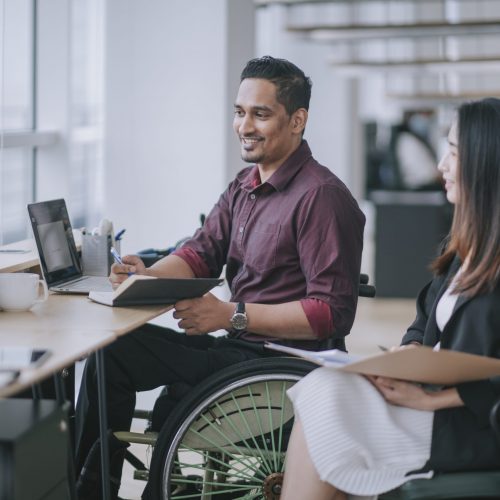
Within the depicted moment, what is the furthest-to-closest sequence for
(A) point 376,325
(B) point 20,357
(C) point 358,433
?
1. (A) point 376,325
2. (C) point 358,433
3. (B) point 20,357

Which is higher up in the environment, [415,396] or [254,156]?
[254,156]

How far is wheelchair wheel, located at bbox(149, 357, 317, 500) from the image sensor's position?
8.35 ft

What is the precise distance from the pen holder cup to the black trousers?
1.47 feet

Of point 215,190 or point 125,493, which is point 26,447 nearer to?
point 125,493

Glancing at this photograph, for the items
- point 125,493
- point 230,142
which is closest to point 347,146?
point 230,142

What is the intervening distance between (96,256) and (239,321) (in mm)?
709

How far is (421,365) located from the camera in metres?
2.14

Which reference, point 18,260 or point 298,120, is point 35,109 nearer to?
point 18,260

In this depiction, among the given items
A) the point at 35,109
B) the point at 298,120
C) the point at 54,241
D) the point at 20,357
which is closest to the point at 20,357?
the point at 20,357

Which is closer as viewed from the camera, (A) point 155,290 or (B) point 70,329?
(B) point 70,329

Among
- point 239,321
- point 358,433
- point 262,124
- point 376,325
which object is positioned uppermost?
point 262,124

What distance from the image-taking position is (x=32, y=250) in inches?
132

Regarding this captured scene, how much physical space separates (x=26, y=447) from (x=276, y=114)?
1.38 metres

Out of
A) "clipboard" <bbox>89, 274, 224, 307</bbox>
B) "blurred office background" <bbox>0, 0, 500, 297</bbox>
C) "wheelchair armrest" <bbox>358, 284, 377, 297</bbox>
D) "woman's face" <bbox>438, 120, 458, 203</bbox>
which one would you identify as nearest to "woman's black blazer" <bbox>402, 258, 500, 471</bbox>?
"woman's face" <bbox>438, 120, 458, 203</bbox>
